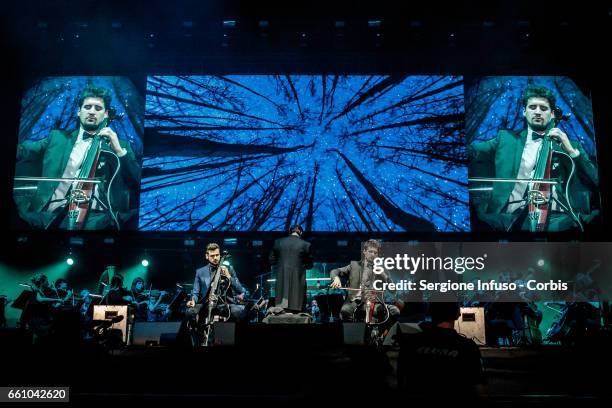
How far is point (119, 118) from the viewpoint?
38.9 ft

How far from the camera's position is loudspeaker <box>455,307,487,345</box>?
8.70 m

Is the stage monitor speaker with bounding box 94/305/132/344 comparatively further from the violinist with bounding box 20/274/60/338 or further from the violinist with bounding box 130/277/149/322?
the violinist with bounding box 130/277/149/322

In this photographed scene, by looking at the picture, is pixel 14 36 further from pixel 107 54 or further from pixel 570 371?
pixel 570 371

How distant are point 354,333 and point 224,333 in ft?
4.72

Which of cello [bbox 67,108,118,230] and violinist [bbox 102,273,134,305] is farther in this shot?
cello [bbox 67,108,118,230]

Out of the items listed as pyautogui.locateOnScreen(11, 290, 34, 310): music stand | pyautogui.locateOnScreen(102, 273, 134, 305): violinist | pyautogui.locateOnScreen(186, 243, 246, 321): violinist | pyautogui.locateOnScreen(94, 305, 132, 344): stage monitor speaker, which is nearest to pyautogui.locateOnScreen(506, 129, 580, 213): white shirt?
pyautogui.locateOnScreen(186, 243, 246, 321): violinist

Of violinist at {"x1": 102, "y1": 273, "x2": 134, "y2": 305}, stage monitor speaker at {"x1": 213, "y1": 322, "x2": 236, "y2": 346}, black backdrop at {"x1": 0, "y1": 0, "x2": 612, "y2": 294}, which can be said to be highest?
black backdrop at {"x1": 0, "y1": 0, "x2": 612, "y2": 294}

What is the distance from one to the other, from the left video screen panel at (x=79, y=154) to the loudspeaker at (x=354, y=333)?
628 cm

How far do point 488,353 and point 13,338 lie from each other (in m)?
5.07

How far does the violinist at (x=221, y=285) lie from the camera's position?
7.66 m

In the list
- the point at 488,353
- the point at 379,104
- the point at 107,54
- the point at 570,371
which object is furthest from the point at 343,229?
the point at 570,371

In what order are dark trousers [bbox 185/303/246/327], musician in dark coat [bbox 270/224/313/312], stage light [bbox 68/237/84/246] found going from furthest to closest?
1. stage light [bbox 68/237/84/246]
2. dark trousers [bbox 185/303/246/327]
3. musician in dark coat [bbox 270/224/313/312]

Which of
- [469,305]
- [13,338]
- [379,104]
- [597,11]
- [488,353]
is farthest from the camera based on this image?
[379,104]

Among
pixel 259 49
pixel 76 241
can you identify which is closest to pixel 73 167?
pixel 76 241
